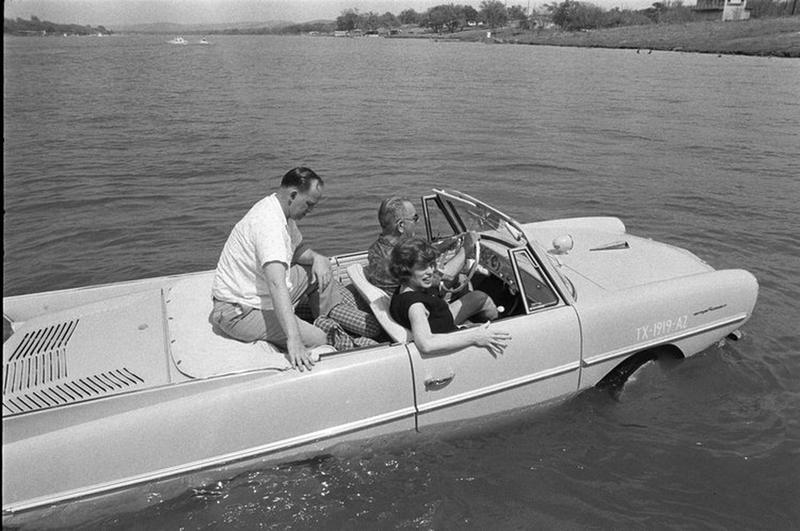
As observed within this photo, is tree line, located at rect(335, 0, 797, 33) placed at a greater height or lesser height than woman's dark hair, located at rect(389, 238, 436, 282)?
greater

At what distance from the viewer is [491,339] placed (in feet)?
13.1

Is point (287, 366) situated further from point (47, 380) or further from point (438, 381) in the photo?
point (47, 380)

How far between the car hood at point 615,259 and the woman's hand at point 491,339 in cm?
109

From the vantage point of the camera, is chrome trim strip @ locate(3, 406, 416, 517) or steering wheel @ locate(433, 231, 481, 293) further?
steering wheel @ locate(433, 231, 481, 293)

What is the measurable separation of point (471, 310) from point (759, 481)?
234cm

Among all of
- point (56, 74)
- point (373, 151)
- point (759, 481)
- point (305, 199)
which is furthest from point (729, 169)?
point (56, 74)

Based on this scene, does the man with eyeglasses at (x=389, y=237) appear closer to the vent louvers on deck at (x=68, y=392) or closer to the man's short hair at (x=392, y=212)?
the man's short hair at (x=392, y=212)

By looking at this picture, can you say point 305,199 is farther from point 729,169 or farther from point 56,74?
point 56,74

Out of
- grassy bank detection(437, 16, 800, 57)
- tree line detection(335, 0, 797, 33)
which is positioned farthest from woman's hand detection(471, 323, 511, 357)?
tree line detection(335, 0, 797, 33)

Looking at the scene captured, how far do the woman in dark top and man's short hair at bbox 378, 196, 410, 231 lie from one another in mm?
721

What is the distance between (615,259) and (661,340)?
2.70 feet

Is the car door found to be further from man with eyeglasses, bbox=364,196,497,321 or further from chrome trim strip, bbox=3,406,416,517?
man with eyeglasses, bbox=364,196,497,321

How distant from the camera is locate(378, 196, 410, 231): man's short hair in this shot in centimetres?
455

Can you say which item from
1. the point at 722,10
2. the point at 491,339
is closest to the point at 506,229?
the point at 491,339
